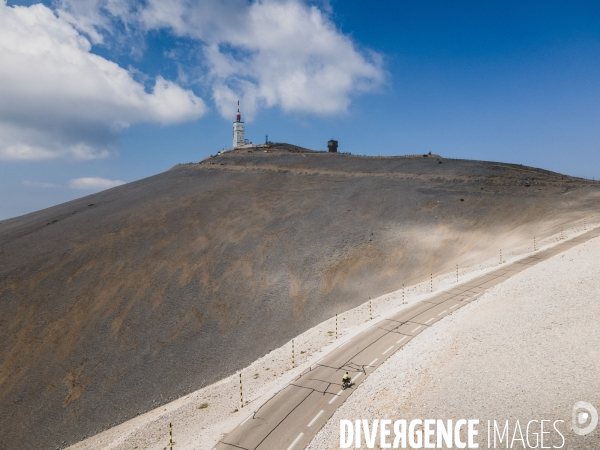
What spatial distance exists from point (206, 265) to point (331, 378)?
23.9 metres

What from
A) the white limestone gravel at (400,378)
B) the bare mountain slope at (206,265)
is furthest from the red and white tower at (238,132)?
the white limestone gravel at (400,378)

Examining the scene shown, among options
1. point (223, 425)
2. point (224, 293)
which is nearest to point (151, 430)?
point (223, 425)

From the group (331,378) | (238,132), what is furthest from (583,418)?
(238,132)

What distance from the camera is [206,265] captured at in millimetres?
36906

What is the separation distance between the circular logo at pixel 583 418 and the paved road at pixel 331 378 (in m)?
7.27

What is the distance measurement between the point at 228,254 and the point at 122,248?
11.5 metres

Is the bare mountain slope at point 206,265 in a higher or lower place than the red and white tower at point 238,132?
lower

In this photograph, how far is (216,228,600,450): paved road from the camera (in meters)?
12.9

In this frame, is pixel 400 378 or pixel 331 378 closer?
pixel 400 378

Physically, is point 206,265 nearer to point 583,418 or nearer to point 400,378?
point 400,378

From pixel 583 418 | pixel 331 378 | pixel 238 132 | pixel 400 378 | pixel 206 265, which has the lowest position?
pixel 331 378

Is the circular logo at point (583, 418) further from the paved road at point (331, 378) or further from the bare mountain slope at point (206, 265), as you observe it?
the bare mountain slope at point (206, 265)

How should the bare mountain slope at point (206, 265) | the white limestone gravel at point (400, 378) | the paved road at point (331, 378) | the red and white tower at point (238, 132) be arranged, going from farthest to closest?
the red and white tower at point (238, 132)
the bare mountain slope at point (206, 265)
the paved road at point (331, 378)
the white limestone gravel at point (400, 378)

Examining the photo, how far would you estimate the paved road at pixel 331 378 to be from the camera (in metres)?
12.9
